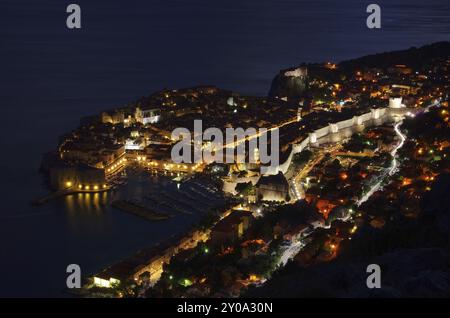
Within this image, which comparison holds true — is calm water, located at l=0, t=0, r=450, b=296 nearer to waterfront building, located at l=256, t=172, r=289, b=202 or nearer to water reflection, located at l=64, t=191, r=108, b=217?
water reflection, located at l=64, t=191, r=108, b=217

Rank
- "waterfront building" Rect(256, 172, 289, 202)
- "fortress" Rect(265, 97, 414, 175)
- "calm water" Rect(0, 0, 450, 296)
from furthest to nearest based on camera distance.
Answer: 1. "fortress" Rect(265, 97, 414, 175)
2. "waterfront building" Rect(256, 172, 289, 202)
3. "calm water" Rect(0, 0, 450, 296)

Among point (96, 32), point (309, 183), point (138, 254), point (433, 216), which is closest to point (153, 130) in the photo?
point (309, 183)

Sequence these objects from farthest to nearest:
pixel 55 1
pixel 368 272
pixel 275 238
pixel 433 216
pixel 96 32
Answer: pixel 55 1 < pixel 96 32 < pixel 275 238 < pixel 433 216 < pixel 368 272

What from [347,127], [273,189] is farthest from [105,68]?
[273,189]

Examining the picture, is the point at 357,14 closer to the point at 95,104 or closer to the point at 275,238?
the point at 95,104

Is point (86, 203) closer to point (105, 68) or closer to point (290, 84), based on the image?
point (290, 84)

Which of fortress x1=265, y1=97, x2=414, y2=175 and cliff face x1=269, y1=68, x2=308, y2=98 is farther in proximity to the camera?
cliff face x1=269, y1=68, x2=308, y2=98

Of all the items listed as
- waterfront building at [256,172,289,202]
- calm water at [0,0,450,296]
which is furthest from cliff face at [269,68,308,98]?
waterfront building at [256,172,289,202]
